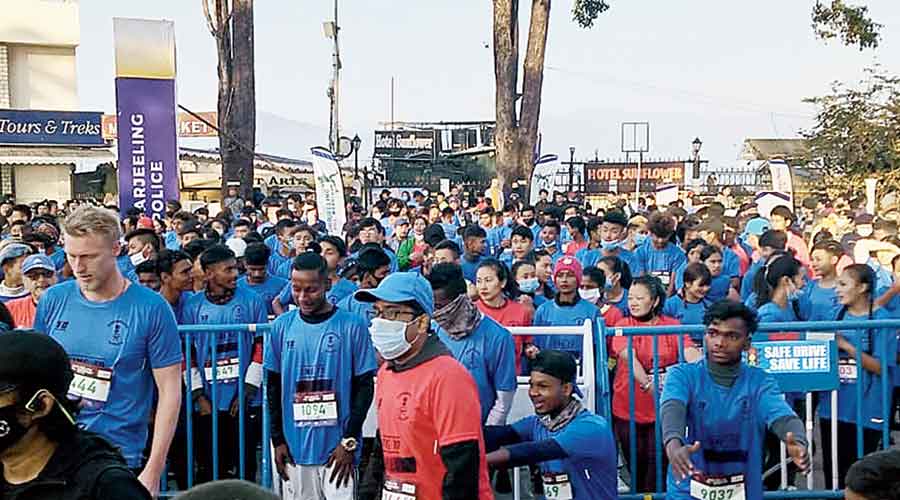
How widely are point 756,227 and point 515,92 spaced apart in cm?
1030

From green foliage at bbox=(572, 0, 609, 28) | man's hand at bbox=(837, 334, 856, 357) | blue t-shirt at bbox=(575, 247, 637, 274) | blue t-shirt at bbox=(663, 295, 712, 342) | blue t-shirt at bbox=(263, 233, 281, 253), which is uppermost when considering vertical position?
green foliage at bbox=(572, 0, 609, 28)

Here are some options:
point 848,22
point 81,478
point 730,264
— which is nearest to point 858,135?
point 848,22

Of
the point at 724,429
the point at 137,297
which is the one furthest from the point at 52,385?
the point at 724,429

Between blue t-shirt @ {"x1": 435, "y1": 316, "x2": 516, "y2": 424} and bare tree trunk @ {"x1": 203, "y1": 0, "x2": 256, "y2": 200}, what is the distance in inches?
638

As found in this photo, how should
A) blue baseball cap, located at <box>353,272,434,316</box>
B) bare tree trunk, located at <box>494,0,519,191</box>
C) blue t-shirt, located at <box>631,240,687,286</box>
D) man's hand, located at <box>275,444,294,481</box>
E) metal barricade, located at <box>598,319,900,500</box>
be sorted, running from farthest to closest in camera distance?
1. bare tree trunk, located at <box>494,0,519,191</box>
2. blue t-shirt, located at <box>631,240,687,286</box>
3. metal barricade, located at <box>598,319,900,500</box>
4. man's hand, located at <box>275,444,294,481</box>
5. blue baseball cap, located at <box>353,272,434,316</box>

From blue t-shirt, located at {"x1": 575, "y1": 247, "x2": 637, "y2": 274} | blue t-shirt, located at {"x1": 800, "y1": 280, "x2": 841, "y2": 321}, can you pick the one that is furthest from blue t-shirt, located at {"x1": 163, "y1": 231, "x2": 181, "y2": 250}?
blue t-shirt, located at {"x1": 800, "y1": 280, "x2": 841, "y2": 321}

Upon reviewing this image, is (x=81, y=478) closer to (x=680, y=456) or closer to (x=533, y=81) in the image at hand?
(x=680, y=456)

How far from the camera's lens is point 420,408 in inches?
156

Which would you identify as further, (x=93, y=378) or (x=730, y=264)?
(x=730, y=264)

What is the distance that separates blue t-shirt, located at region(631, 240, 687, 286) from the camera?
1061 cm

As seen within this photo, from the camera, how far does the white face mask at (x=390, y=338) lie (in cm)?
413

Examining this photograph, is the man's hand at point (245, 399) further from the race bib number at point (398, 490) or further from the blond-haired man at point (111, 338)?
the race bib number at point (398, 490)

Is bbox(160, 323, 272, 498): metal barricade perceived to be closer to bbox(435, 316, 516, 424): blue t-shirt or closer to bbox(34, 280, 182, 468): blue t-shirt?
bbox(435, 316, 516, 424): blue t-shirt

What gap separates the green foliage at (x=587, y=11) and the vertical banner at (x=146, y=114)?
38.1 feet
